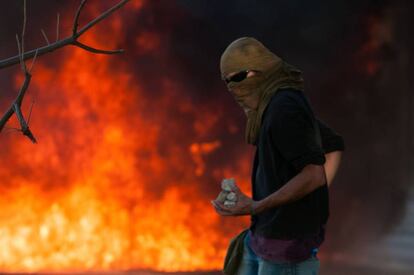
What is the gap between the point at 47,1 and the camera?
692 cm

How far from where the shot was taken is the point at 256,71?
2373 mm

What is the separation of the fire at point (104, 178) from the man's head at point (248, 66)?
4.71 metres

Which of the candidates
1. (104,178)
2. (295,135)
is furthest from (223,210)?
(104,178)

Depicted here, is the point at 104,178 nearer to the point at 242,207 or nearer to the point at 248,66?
the point at 248,66

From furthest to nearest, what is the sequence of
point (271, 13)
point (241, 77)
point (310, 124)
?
point (271, 13) < point (241, 77) < point (310, 124)

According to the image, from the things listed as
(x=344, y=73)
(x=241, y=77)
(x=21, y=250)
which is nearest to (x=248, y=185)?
(x=344, y=73)

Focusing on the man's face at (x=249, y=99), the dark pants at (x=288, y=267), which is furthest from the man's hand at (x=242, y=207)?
the man's face at (x=249, y=99)

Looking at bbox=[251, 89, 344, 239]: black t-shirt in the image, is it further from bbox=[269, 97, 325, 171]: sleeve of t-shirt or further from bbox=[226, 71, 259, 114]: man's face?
bbox=[226, 71, 259, 114]: man's face

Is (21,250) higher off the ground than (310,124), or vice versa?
(310,124)

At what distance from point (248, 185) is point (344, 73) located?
5.13 ft

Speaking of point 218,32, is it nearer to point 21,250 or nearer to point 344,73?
point 344,73

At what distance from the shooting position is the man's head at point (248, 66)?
2344 millimetres

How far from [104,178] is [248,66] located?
4.79 metres

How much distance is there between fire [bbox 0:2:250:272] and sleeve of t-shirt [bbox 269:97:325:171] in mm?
4897
